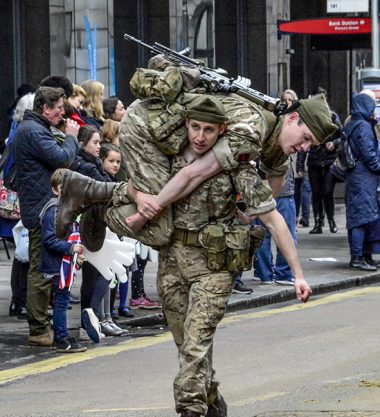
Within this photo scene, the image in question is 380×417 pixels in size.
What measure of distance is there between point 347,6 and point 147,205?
21.1m

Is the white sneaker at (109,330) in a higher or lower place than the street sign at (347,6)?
lower

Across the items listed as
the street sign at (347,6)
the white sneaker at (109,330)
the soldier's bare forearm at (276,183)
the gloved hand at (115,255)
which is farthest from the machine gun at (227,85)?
the street sign at (347,6)

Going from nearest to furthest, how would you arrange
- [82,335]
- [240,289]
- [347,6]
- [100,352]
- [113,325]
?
[100,352] < [82,335] < [113,325] < [240,289] < [347,6]

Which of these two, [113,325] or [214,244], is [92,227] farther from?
[113,325]

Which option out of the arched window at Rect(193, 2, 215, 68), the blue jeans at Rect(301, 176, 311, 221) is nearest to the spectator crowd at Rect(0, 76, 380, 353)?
the blue jeans at Rect(301, 176, 311, 221)

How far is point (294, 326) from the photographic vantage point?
1258 centimetres

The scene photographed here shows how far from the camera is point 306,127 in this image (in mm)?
7797

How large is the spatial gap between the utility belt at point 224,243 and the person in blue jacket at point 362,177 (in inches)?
365

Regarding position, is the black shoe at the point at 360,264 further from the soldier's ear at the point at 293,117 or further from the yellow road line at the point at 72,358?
the soldier's ear at the point at 293,117

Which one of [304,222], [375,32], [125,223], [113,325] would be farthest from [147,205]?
[375,32]

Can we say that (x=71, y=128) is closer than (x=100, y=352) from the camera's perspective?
No

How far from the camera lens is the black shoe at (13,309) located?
13.0 m

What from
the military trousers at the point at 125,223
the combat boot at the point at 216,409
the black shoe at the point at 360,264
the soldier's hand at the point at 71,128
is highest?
the soldier's hand at the point at 71,128

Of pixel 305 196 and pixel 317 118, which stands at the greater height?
pixel 317 118
